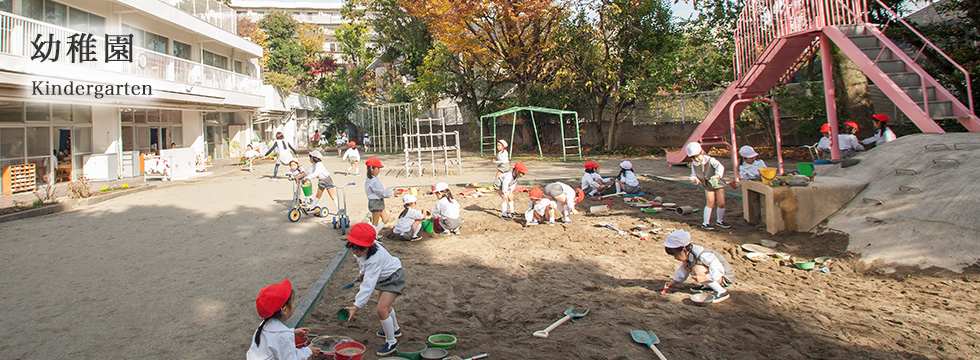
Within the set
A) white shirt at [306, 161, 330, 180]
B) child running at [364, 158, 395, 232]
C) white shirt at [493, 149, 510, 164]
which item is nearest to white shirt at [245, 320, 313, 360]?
child running at [364, 158, 395, 232]

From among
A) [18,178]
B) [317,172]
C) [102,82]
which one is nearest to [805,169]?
[317,172]

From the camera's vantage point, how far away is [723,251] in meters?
7.78

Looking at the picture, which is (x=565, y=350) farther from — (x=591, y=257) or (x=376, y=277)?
(x=591, y=257)

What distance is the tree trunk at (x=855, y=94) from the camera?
15281 mm

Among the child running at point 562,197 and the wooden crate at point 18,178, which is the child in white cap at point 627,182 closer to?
the child running at point 562,197

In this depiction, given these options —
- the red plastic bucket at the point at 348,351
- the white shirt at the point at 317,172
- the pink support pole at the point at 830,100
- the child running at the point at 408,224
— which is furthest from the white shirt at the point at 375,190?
the pink support pole at the point at 830,100

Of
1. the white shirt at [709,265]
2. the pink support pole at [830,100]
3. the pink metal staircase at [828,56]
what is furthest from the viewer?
the pink support pole at [830,100]

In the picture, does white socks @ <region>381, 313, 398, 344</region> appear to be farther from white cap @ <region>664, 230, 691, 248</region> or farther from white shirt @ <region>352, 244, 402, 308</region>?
white cap @ <region>664, 230, 691, 248</region>

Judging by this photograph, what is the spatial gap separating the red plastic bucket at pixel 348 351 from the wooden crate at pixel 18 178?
55.5ft

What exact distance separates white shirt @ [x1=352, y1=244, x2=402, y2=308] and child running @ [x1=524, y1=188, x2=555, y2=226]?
213 inches

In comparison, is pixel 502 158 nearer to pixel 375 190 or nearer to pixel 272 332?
pixel 375 190

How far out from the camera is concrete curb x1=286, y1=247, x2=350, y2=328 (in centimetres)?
525

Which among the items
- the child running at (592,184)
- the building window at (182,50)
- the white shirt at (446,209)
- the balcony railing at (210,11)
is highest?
the balcony railing at (210,11)

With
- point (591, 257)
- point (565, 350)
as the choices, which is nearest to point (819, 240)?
point (591, 257)
